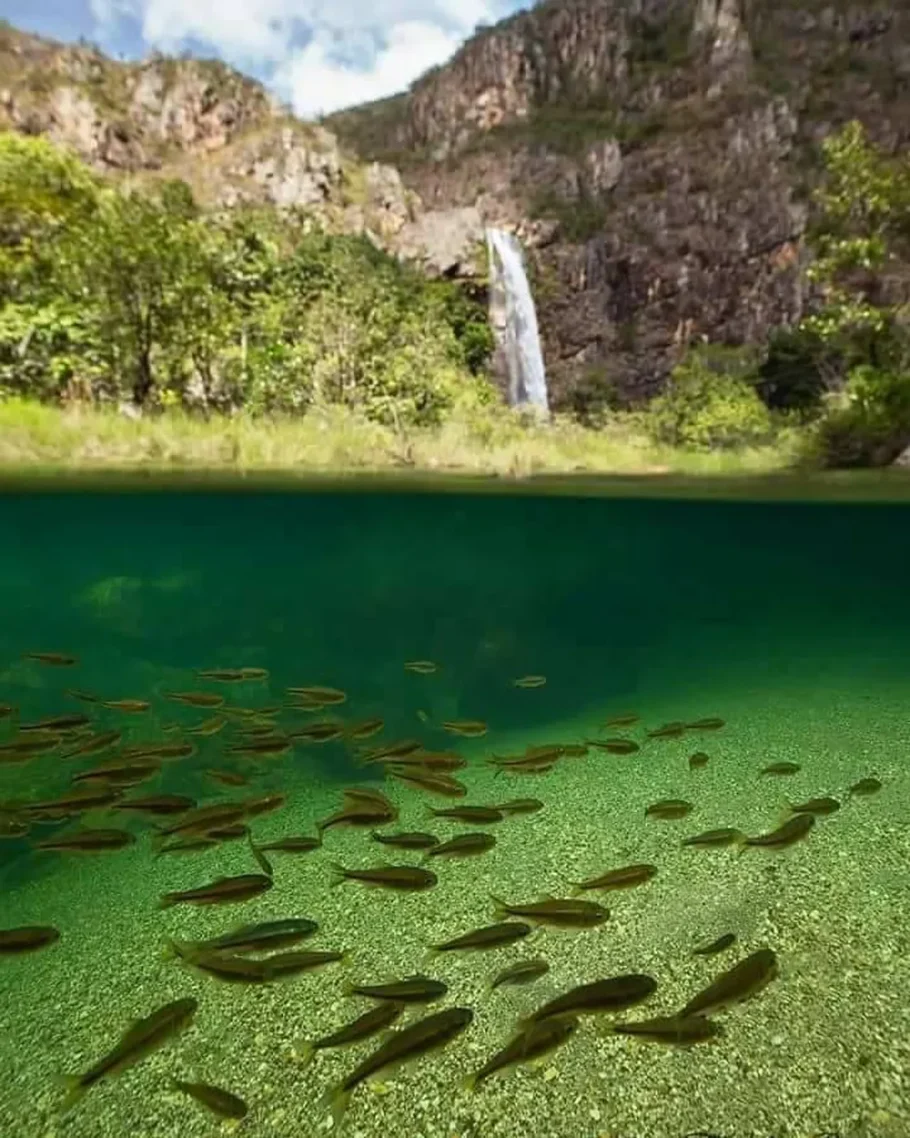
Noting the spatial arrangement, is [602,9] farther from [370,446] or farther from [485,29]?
[370,446]

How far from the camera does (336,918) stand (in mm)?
2469

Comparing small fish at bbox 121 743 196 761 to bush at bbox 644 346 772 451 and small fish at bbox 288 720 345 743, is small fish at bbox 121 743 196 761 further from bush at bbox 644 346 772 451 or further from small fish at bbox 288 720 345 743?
bush at bbox 644 346 772 451

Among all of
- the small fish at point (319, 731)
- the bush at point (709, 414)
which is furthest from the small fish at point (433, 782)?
the bush at point (709, 414)

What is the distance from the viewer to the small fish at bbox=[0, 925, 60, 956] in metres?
1.66

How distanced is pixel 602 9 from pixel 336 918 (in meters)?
74.3

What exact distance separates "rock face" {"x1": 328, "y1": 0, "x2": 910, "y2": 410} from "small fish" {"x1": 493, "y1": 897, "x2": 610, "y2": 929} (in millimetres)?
38355

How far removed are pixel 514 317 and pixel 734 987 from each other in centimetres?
3889

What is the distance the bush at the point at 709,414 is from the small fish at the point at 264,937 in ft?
72.3

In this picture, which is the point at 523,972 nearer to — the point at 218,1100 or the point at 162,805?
the point at 218,1100

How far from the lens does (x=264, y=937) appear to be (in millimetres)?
1579

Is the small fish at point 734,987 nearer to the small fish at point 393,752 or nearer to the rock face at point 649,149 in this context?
the small fish at point 393,752

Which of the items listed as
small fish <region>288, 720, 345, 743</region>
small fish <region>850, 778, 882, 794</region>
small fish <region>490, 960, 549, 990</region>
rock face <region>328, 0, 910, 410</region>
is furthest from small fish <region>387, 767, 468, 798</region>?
rock face <region>328, 0, 910, 410</region>

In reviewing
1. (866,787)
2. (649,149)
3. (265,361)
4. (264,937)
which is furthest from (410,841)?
(649,149)

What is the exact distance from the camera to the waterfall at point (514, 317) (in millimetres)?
37312
